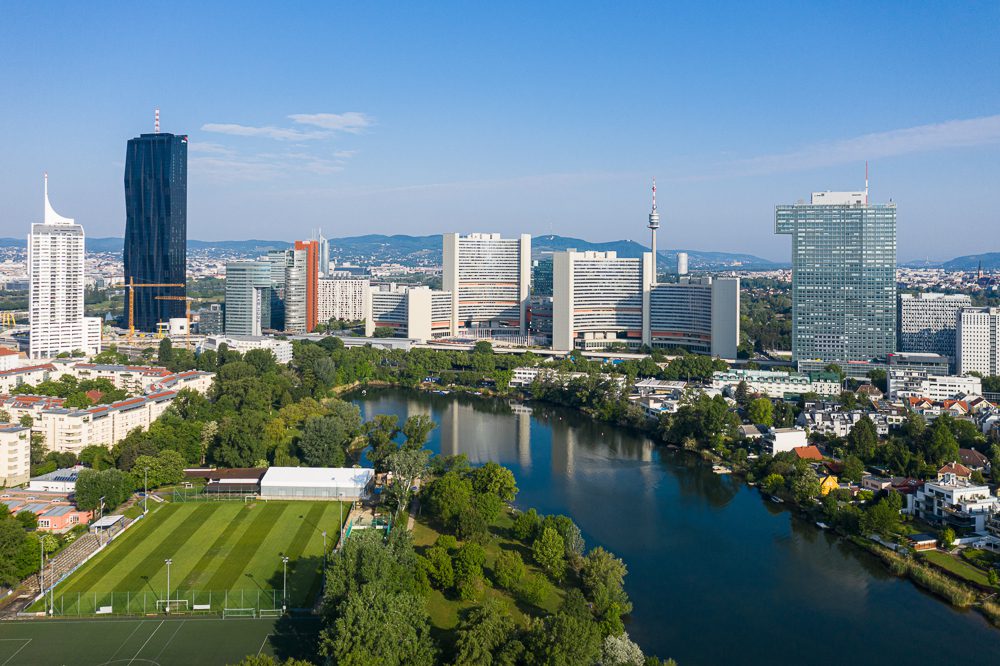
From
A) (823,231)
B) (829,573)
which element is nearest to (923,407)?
(823,231)

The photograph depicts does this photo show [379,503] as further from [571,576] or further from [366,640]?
[366,640]

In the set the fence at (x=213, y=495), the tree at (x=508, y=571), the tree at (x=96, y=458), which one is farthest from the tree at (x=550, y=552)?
the tree at (x=96, y=458)

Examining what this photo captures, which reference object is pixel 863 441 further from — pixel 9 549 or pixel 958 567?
pixel 9 549

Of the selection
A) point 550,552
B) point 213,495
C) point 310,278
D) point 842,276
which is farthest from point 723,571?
point 310,278

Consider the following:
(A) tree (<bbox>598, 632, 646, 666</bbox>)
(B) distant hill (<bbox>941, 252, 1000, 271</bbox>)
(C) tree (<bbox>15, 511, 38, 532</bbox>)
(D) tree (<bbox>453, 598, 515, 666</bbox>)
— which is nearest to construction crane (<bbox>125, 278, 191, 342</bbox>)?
(C) tree (<bbox>15, 511, 38, 532</bbox>)

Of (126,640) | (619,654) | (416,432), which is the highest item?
(416,432)

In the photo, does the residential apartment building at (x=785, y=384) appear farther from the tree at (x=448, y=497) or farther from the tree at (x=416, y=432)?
the tree at (x=448, y=497)
